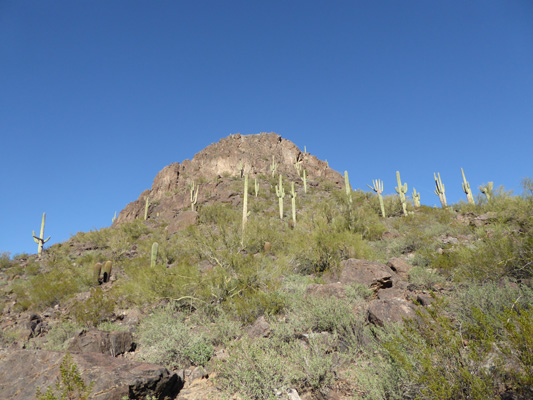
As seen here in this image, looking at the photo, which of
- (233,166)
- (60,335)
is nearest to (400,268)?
(60,335)

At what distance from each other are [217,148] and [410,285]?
5431 cm

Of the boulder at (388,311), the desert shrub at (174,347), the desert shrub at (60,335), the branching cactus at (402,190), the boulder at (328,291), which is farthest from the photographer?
the branching cactus at (402,190)

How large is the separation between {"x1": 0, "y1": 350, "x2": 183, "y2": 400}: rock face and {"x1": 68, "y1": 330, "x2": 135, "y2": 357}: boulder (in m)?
1.52

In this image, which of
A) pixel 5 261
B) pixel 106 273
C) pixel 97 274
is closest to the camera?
pixel 97 274

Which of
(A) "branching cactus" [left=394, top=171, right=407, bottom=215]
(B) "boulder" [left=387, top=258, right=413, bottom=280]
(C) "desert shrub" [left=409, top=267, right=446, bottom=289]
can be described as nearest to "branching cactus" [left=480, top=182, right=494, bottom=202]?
(A) "branching cactus" [left=394, top=171, right=407, bottom=215]

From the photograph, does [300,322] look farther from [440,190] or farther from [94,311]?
[440,190]

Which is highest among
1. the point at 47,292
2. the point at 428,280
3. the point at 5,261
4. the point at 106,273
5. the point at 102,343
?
the point at 5,261

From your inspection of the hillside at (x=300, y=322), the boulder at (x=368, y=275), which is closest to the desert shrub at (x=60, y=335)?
the hillside at (x=300, y=322)

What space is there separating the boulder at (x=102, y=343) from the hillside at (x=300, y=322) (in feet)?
0.08

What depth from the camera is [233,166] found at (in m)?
53.0

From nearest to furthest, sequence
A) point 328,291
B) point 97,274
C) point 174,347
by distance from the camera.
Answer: point 174,347 < point 328,291 < point 97,274

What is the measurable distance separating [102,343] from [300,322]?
406 cm

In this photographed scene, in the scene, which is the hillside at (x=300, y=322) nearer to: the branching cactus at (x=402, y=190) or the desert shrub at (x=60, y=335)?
the desert shrub at (x=60, y=335)

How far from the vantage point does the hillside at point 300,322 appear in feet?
9.23
